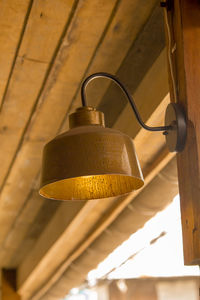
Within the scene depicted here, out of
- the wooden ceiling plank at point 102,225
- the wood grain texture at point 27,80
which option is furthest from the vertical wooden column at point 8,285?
the wood grain texture at point 27,80

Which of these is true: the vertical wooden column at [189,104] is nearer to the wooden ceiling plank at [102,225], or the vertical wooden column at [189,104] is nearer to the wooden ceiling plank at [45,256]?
the wooden ceiling plank at [45,256]

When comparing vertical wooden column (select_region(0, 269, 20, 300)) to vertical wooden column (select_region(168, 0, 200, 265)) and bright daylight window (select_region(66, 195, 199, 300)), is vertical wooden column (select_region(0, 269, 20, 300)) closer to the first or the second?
bright daylight window (select_region(66, 195, 199, 300))

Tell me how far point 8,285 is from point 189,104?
527 centimetres

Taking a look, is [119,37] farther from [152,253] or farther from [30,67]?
[152,253]

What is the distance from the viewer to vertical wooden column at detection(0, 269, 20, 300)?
20.7 feet

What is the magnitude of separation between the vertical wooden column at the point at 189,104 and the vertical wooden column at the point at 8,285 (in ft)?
16.7

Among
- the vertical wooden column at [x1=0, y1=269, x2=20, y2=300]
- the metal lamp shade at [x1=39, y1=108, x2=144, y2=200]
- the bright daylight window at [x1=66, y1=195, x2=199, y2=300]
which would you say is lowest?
the metal lamp shade at [x1=39, y1=108, x2=144, y2=200]

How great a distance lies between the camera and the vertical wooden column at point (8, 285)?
20.7 ft

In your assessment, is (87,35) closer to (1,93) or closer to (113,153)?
(1,93)

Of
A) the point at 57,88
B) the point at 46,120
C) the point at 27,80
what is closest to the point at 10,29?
the point at 27,80

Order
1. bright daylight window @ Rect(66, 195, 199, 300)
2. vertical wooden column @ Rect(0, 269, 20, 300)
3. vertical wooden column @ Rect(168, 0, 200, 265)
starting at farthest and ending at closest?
1. vertical wooden column @ Rect(0, 269, 20, 300)
2. bright daylight window @ Rect(66, 195, 199, 300)
3. vertical wooden column @ Rect(168, 0, 200, 265)

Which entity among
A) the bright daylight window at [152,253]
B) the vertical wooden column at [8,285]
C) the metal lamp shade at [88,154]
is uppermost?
the bright daylight window at [152,253]

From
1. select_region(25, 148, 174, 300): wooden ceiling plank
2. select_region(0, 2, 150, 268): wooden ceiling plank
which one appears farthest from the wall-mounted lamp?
select_region(25, 148, 174, 300): wooden ceiling plank

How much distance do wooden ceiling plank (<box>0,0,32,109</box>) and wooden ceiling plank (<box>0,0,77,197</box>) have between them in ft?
0.08
